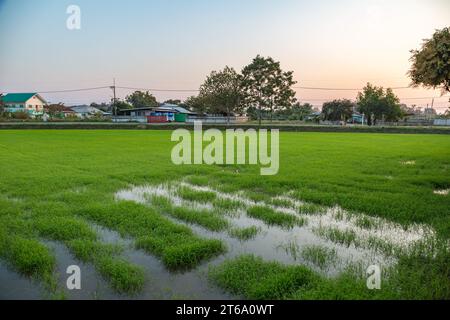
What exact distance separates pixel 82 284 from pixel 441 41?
13356 millimetres

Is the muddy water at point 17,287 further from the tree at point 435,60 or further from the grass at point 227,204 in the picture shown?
the tree at point 435,60

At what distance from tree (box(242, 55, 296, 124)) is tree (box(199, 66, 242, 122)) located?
1.26m

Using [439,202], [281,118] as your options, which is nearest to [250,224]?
[439,202]

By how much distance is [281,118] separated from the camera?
70312mm

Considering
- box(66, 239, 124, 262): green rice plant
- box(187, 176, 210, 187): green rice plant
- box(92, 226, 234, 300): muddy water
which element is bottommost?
box(92, 226, 234, 300): muddy water

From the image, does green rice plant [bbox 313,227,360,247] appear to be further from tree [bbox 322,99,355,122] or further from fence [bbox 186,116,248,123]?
tree [bbox 322,99,355,122]

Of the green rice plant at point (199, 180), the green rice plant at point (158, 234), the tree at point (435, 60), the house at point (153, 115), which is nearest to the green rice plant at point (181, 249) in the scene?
the green rice plant at point (158, 234)

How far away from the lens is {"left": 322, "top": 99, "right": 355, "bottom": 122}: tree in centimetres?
6525

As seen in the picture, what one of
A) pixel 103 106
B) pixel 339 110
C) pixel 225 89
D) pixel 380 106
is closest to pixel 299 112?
pixel 339 110

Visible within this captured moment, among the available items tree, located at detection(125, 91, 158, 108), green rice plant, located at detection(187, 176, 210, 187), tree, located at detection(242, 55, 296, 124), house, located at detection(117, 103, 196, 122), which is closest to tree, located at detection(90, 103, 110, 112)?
tree, located at detection(125, 91, 158, 108)

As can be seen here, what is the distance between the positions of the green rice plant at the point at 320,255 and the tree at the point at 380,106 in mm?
61943

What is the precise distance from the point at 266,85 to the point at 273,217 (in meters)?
44.7

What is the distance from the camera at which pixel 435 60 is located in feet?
37.6
